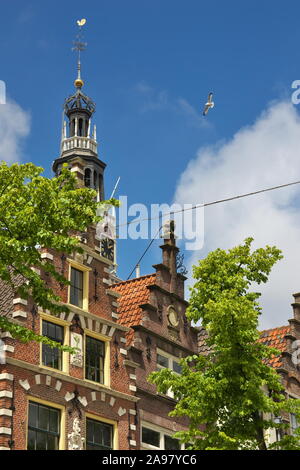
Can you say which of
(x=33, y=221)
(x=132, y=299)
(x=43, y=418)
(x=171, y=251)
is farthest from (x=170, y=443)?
(x=33, y=221)

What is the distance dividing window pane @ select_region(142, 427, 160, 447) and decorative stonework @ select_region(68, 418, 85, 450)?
10.5 ft

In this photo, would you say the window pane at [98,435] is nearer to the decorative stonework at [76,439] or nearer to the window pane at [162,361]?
the decorative stonework at [76,439]

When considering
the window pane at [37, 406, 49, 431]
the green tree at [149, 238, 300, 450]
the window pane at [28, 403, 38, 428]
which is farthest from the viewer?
the window pane at [37, 406, 49, 431]

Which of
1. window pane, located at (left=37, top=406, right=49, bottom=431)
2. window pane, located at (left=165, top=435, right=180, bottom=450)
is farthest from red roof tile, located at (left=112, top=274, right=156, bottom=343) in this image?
window pane, located at (left=37, top=406, right=49, bottom=431)

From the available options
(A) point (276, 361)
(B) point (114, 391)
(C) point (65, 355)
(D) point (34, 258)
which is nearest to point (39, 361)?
(C) point (65, 355)

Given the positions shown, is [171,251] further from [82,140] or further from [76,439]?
[82,140]

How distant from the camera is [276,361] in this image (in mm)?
34281

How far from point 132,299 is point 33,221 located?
37.1ft

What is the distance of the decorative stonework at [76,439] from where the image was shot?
2431 cm

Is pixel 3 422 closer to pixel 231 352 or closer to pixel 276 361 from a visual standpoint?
pixel 231 352

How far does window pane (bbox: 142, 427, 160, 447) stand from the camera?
2745cm

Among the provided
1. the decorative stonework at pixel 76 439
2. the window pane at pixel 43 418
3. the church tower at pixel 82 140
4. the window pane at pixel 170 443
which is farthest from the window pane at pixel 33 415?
the church tower at pixel 82 140

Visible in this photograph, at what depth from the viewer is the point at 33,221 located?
20125 mm

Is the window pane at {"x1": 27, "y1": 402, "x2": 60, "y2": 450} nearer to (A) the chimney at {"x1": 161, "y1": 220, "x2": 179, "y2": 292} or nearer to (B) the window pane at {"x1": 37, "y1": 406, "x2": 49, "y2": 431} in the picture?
(B) the window pane at {"x1": 37, "y1": 406, "x2": 49, "y2": 431}
